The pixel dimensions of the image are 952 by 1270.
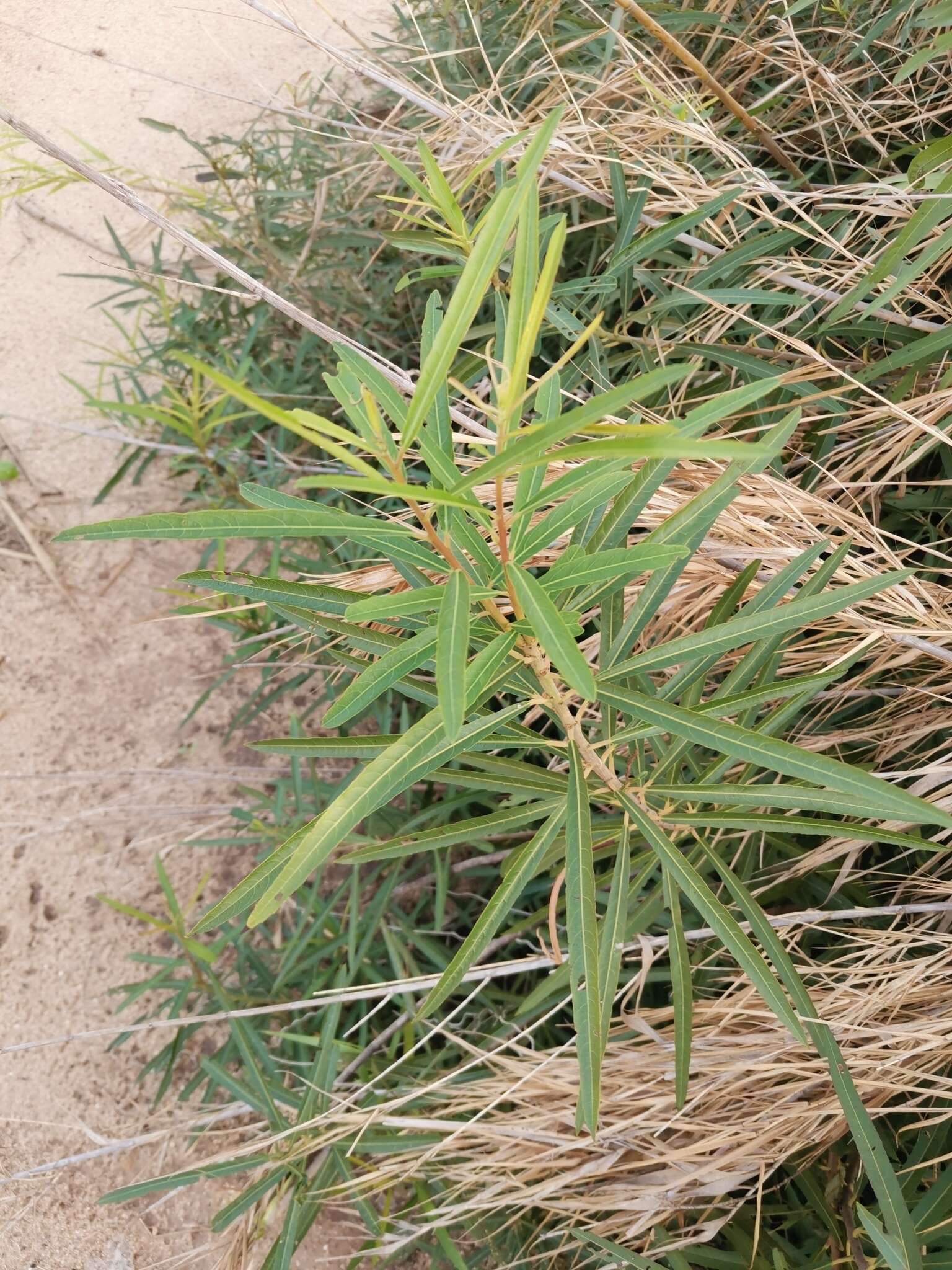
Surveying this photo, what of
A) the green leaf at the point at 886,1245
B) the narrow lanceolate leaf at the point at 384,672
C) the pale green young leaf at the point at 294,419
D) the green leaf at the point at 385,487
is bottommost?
the green leaf at the point at 886,1245

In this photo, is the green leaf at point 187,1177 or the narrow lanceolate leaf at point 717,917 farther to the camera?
the green leaf at point 187,1177

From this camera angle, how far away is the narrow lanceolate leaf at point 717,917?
2.44 feet

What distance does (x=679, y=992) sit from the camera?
844mm

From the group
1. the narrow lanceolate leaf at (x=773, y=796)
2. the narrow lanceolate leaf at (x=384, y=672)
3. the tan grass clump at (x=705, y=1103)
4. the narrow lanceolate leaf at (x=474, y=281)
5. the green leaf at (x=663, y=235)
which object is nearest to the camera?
the narrow lanceolate leaf at (x=474, y=281)

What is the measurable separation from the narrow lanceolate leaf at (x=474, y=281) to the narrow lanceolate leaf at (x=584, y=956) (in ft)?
1.18

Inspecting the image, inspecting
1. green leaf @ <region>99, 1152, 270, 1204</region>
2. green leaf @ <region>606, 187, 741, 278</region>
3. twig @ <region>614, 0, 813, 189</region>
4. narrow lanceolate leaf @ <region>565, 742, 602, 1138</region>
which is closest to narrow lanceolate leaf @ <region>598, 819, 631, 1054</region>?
narrow lanceolate leaf @ <region>565, 742, 602, 1138</region>

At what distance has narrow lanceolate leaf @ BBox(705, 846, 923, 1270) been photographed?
0.80m

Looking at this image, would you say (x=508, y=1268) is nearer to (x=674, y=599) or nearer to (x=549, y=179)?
(x=674, y=599)

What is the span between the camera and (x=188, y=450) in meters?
1.57

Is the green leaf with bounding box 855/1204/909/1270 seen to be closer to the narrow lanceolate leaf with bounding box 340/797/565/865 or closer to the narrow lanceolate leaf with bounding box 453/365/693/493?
the narrow lanceolate leaf with bounding box 340/797/565/865

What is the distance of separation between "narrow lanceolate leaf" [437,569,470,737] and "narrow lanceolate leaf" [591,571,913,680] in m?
0.23

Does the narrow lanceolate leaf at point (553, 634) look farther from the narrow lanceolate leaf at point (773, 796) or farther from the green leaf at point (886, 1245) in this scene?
the green leaf at point (886, 1245)

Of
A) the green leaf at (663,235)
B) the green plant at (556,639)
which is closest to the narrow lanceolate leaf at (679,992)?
the green plant at (556,639)

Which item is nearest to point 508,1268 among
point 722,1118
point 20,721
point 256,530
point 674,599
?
point 722,1118
